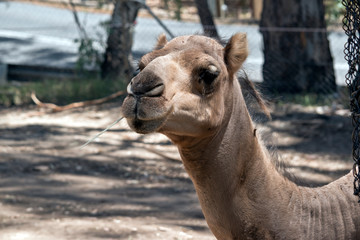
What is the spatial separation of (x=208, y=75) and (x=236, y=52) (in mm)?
335

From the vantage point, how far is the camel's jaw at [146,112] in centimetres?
290

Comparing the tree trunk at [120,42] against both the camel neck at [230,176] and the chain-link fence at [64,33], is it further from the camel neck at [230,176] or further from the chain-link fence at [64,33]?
the camel neck at [230,176]

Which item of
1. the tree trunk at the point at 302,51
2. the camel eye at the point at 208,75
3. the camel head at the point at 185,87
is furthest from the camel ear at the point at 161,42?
the tree trunk at the point at 302,51

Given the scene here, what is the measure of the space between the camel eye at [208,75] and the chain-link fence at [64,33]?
23.7 ft

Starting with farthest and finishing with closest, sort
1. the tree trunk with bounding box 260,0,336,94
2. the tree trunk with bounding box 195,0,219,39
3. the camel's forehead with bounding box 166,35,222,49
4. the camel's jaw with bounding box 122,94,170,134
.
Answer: the tree trunk with bounding box 195,0,219,39, the tree trunk with bounding box 260,0,336,94, the camel's forehead with bounding box 166,35,222,49, the camel's jaw with bounding box 122,94,170,134

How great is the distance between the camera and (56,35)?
1864cm

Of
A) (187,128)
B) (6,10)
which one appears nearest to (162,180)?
(187,128)

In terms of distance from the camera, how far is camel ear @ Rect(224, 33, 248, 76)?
3.49 meters

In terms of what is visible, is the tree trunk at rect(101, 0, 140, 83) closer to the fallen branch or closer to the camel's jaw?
the fallen branch

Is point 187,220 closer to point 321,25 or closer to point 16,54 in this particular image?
point 321,25

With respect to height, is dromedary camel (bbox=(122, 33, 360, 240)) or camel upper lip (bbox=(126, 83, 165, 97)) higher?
camel upper lip (bbox=(126, 83, 165, 97))

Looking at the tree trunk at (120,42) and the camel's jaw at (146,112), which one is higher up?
the camel's jaw at (146,112)

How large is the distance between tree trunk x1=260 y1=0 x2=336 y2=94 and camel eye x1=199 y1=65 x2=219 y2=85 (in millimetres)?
6937

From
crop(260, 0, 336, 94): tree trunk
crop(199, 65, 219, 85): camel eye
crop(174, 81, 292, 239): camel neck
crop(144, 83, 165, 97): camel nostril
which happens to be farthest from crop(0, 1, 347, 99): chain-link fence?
crop(144, 83, 165, 97): camel nostril
